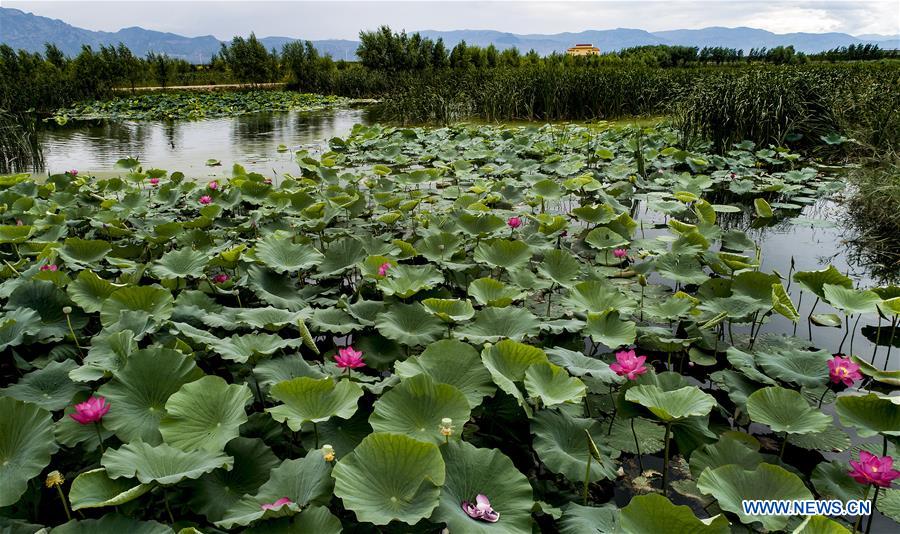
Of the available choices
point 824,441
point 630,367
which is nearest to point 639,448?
point 630,367

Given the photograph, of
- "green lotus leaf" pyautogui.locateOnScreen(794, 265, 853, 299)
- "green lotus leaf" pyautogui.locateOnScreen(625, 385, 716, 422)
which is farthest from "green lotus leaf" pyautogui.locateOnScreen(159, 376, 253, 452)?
"green lotus leaf" pyautogui.locateOnScreen(794, 265, 853, 299)

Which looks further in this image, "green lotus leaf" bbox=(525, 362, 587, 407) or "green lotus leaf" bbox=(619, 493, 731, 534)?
"green lotus leaf" bbox=(525, 362, 587, 407)

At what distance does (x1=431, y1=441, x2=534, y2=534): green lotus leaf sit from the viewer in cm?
124

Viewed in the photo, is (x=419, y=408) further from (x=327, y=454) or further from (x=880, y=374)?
(x=880, y=374)

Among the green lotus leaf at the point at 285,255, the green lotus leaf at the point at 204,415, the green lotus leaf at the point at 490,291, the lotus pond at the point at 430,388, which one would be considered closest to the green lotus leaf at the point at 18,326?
the lotus pond at the point at 430,388

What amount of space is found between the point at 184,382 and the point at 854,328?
3054 millimetres

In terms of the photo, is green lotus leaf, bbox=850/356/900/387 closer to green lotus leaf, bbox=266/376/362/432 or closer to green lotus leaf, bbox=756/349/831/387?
green lotus leaf, bbox=756/349/831/387

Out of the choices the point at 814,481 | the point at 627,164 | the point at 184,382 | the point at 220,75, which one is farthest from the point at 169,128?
the point at 220,75

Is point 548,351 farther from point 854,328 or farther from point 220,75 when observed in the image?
point 220,75

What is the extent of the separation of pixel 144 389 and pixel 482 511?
1.08 metres

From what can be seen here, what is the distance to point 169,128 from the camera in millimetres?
12969

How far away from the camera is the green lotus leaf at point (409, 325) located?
6.96ft

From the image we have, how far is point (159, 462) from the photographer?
4.38 ft

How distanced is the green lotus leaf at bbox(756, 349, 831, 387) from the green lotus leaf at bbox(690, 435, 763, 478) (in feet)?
1.53
